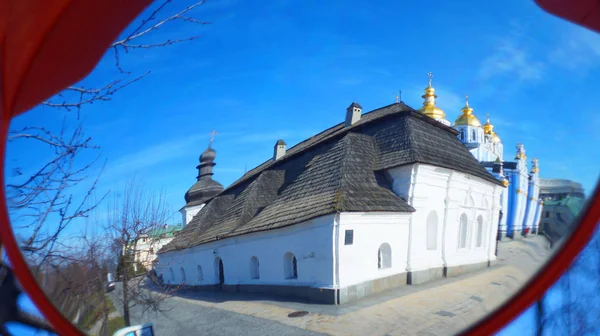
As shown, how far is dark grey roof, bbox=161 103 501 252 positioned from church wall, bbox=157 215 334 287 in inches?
0.9

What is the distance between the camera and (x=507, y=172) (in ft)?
2.13

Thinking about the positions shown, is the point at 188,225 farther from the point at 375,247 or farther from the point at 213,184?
the point at 375,247

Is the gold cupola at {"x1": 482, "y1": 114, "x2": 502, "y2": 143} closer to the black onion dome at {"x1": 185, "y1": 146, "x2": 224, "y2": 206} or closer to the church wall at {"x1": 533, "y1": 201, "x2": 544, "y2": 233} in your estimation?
the church wall at {"x1": 533, "y1": 201, "x2": 544, "y2": 233}

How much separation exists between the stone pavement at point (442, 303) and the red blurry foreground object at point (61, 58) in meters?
0.02

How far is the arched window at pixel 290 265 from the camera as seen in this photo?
77 centimetres

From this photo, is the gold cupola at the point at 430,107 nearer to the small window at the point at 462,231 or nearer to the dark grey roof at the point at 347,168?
the dark grey roof at the point at 347,168

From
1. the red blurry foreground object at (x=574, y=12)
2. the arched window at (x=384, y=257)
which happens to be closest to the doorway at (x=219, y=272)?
the arched window at (x=384, y=257)

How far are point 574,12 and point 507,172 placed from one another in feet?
0.87

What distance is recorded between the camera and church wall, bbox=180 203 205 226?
0.86 m

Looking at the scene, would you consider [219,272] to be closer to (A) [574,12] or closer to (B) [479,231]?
(B) [479,231]

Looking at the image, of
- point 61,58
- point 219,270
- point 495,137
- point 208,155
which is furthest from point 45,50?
point 495,137

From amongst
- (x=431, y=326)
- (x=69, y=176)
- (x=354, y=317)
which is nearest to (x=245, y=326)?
(x=354, y=317)

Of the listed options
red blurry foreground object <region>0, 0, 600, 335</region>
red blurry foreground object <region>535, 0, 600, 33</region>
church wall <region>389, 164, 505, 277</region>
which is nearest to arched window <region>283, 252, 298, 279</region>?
church wall <region>389, 164, 505, 277</region>

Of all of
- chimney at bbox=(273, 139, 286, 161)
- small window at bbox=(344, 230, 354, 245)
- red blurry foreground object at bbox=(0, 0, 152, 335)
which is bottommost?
small window at bbox=(344, 230, 354, 245)
